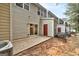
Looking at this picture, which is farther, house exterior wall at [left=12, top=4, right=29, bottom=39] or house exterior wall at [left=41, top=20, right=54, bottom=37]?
house exterior wall at [left=41, top=20, right=54, bottom=37]

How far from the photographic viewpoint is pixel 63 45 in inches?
94.3

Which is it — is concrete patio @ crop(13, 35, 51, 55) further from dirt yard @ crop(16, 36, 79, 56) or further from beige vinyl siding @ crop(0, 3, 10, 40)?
beige vinyl siding @ crop(0, 3, 10, 40)

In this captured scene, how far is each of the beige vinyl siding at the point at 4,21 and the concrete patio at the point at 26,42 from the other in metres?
0.17

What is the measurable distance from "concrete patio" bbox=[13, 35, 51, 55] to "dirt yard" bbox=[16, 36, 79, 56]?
0.05 meters

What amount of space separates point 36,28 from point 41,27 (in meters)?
0.09

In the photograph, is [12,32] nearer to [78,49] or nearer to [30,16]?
[30,16]

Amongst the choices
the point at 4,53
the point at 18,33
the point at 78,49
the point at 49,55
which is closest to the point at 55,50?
the point at 49,55

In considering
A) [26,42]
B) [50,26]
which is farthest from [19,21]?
[50,26]

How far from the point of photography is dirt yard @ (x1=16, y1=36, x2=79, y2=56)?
7.68 ft

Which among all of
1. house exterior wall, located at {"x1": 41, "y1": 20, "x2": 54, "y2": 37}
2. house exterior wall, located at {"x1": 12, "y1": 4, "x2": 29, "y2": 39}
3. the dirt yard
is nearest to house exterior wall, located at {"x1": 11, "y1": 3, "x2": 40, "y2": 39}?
house exterior wall, located at {"x1": 12, "y1": 4, "x2": 29, "y2": 39}

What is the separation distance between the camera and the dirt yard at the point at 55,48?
2.34m

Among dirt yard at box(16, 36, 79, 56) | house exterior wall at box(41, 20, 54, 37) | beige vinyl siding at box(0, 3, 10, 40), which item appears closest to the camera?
beige vinyl siding at box(0, 3, 10, 40)

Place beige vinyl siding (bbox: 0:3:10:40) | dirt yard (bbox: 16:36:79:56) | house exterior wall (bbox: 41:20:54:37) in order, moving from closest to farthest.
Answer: beige vinyl siding (bbox: 0:3:10:40), dirt yard (bbox: 16:36:79:56), house exterior wall (bbox: 41:20:54:37)

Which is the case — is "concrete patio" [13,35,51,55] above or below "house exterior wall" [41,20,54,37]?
below
